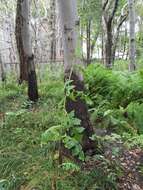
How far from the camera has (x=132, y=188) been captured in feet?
10.7

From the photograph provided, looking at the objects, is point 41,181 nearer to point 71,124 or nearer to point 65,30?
point 71,124

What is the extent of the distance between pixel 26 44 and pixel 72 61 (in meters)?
3.07

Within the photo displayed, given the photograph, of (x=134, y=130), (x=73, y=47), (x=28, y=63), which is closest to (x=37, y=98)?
Answer: (x=28, y=63)

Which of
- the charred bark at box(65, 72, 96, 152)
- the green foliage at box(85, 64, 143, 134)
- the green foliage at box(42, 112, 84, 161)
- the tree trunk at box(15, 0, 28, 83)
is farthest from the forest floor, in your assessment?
the tree trunk at box(15, 0, 28, 83)

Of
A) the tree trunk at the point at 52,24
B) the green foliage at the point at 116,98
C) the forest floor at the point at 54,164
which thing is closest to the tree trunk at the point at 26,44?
the green foliage at the point at 116,98

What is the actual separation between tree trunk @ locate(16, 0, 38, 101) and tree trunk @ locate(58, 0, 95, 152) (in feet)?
8.61

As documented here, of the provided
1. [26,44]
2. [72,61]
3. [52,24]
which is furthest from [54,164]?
[52,24]

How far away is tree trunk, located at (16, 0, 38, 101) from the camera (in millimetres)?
6133

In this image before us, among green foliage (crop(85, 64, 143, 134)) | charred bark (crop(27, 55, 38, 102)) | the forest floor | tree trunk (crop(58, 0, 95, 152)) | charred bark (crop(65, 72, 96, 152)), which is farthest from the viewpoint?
charred bark (crop(27, 55, 38, 102))

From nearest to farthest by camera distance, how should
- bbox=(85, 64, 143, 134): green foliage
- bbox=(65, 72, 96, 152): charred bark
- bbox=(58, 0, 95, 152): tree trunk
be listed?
bbox=(58, 0, 95, 152): tree trunk
bbox=(65, 72, 96, 152): charred bark
bbox=(85, 64, 143, 134): green foliage

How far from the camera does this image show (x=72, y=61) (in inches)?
137

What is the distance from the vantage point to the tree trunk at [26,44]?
6133mm

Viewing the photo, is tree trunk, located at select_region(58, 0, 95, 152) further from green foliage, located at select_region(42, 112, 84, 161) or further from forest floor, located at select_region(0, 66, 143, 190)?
green foliage, located at select_region(42, 112, 84, 161)

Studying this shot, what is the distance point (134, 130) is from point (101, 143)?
82 centimetres
